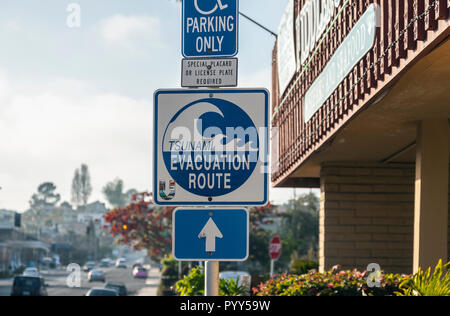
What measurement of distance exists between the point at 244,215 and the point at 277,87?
1612 centimetres

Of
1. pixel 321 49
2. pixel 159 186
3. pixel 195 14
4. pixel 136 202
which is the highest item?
pixel 321 49

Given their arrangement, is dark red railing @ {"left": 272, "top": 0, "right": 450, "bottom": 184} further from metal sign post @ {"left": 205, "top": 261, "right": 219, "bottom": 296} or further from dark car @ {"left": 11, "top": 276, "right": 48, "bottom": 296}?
dark car @ {"left": 11, "top": 276, "right": 48, "bottom": 296}

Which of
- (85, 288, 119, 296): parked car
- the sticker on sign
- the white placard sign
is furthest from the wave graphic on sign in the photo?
(85, 288, 119, 296): parked car

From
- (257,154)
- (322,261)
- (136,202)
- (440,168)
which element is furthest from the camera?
(136,202)

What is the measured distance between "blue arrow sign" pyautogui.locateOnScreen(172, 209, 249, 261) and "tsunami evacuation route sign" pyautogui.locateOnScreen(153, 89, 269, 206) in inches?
3.1

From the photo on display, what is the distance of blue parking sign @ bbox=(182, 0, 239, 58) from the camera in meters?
4.98

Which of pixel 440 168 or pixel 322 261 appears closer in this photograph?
pixel 440 168

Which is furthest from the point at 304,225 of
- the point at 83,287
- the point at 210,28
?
the point at 210,28

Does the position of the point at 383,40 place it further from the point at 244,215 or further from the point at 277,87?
the point at 277,87

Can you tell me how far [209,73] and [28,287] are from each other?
34660 mm

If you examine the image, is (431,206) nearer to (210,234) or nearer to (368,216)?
(368,216)

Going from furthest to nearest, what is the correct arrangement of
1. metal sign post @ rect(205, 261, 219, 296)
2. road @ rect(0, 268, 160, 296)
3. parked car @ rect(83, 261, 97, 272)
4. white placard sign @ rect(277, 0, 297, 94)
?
parked car @ rect(83, 261, 97, 272) → road @ rect(0, 268, 160, 296) → white placard sign @ rect(277, 0, 297, 94) → metal sign post @ rect(205, 261, 219, 296)

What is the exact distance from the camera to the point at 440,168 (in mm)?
11508
